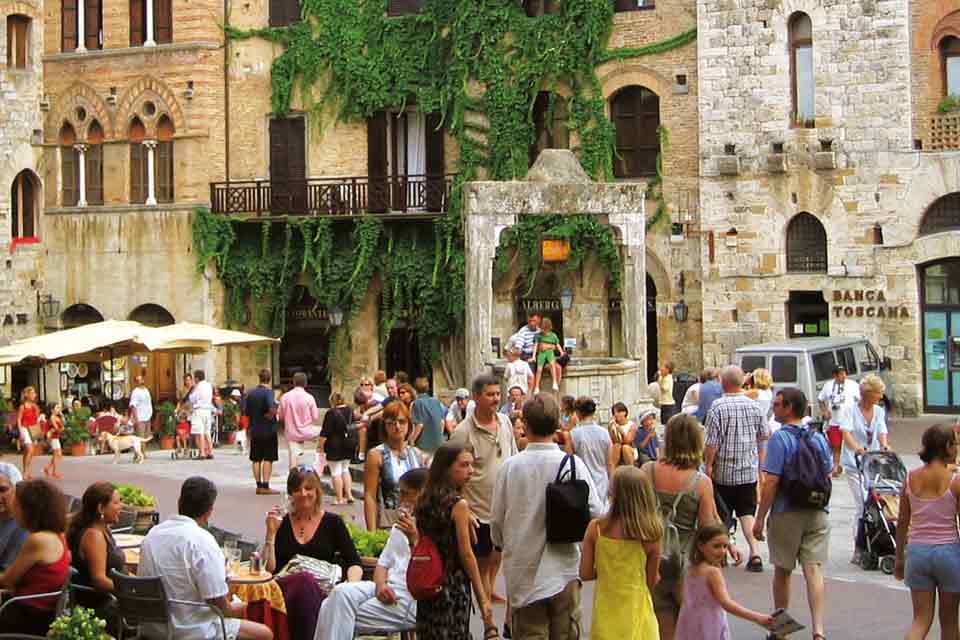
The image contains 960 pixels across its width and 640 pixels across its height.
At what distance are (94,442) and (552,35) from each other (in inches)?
498

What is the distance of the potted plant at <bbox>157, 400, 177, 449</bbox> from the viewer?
30.3m

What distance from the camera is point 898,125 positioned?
31141 millimetres

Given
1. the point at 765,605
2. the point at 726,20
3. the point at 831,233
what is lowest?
the point at 765,605

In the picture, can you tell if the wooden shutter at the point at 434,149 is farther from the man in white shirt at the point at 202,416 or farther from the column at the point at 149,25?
the man in white shirt at the point at 202,416

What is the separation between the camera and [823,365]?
27.9 m

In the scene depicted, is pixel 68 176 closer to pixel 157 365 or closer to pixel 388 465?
pixel 157 365

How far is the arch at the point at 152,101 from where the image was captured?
119 ft

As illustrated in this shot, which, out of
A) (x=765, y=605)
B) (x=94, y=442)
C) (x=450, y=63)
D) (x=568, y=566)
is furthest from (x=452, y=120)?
(x=568, y=566)

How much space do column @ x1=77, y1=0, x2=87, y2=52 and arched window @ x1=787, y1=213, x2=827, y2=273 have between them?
53.8 ft

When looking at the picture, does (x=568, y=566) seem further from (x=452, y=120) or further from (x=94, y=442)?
(x=452, y=120)

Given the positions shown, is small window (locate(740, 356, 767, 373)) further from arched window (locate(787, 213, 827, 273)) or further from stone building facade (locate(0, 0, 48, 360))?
stone building facade (locate(0, 0, 48, 360))

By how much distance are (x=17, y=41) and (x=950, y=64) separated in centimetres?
2025

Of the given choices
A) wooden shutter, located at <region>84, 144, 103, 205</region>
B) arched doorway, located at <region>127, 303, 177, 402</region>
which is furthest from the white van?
wooden shutter, located at <region>84, 144, 103, 205</region>

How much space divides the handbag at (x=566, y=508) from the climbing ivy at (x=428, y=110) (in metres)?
23.5
